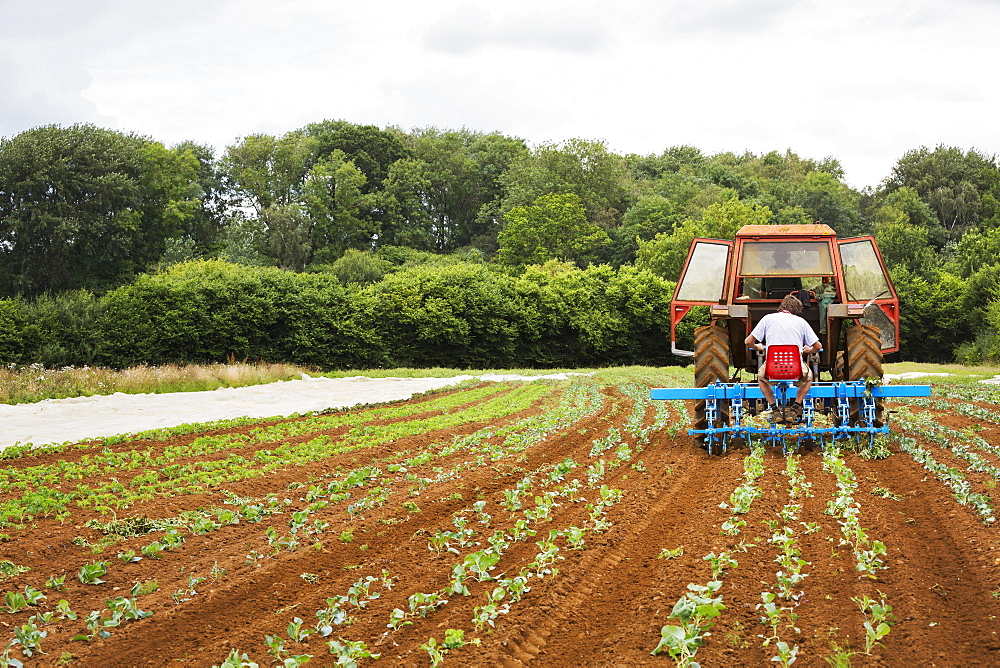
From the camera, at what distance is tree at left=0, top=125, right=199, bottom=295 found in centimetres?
4803

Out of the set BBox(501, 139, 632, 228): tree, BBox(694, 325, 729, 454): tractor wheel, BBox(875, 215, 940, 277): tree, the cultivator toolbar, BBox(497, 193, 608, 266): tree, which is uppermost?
BBox(501, 139, 632, 228): tree

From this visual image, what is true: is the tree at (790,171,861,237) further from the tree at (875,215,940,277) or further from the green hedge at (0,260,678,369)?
the green hedge at (0,260,678,369)

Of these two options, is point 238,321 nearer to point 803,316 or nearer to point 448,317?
point 448,317

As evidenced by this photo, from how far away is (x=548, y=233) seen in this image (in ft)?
205

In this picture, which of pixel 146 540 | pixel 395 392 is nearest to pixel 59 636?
pixel 146 540

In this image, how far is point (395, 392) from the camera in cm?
2364

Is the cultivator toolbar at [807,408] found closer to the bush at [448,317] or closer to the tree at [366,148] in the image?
the bush at [448,317]

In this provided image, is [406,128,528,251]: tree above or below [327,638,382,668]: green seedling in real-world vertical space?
above

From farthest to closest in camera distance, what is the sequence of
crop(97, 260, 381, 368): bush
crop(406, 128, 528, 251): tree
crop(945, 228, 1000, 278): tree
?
crop(406, 128, 528, 251): tree < crop(945, 228, 1000, 278): tree < crop(97, 260, 381, 368): bush

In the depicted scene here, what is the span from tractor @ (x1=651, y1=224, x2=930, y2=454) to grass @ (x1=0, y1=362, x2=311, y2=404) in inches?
585

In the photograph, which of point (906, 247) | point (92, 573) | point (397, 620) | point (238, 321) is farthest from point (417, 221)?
point (397, 620)

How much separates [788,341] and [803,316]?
5.65 feet

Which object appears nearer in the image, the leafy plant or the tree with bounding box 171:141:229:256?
the leafy plant

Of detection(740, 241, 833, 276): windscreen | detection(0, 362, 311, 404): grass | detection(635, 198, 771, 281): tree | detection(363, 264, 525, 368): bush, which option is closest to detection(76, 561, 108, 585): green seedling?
detection(740, 241, 833, 276): windscreen
